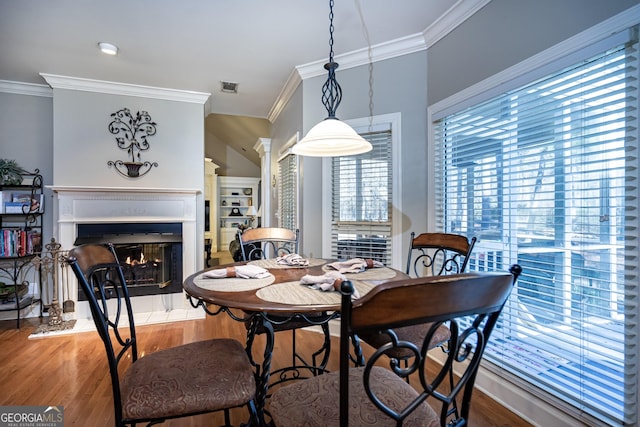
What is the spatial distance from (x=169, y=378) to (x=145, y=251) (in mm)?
2755

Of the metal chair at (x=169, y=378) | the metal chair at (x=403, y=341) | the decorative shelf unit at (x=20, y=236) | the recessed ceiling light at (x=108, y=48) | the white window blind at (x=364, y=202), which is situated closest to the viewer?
the metal chair at (x=403, y=341)

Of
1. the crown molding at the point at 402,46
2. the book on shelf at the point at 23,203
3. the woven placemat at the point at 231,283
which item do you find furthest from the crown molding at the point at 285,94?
the book on shelf at the point at 23,203

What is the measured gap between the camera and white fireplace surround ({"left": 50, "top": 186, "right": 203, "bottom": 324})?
3174 mm

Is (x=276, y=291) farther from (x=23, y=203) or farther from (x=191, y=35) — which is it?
(x=23, y=203)

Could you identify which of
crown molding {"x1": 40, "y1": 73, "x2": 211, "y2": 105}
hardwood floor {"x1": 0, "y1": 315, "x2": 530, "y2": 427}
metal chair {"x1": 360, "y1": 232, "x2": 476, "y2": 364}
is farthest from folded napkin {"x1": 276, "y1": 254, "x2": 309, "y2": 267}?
crown molding {"x1": 40, "y1": 73, "x2": 211, "y2": 105}

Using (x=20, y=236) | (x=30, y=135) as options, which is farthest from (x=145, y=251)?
(x=30, y=135)

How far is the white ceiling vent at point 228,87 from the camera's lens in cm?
→ 340

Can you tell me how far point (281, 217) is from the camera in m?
4.32

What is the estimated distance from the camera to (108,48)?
261 cm

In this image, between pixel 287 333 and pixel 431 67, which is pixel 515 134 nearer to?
pixel 431 67

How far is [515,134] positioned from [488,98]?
0.32m

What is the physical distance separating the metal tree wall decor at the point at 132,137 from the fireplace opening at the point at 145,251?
635mm

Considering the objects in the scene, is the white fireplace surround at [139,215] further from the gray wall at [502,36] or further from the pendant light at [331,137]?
the gray wall at [502,36]

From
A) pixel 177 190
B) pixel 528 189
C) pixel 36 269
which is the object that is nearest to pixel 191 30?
pixel 177 190
